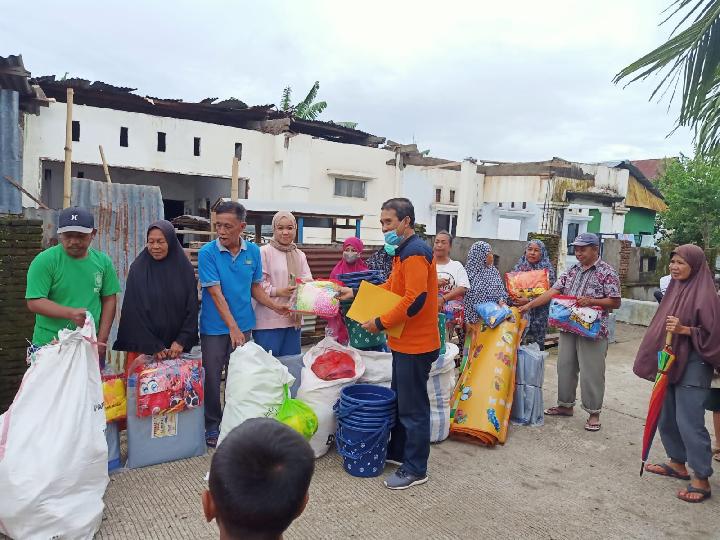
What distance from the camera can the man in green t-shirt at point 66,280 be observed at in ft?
10.0

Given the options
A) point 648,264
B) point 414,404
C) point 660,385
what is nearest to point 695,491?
point 660,385

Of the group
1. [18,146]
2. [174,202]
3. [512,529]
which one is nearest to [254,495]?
[512,529]

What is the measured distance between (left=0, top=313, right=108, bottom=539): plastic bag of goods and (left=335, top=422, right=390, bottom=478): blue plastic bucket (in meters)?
1.44

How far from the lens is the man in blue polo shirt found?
3.71 m

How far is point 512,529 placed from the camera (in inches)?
119

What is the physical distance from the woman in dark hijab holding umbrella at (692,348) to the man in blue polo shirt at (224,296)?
270 centimetres

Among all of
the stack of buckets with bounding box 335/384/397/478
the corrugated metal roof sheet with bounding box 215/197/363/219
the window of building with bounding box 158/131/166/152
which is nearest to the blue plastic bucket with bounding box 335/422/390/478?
the stack of buckets with bounding box 335/384/397/478

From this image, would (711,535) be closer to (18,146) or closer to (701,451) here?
(701,451)

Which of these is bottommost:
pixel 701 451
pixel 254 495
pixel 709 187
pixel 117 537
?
pixel 117 537

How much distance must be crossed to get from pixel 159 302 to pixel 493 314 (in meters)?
2.62

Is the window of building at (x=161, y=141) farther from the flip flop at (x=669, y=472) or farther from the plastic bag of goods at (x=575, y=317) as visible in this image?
the flip flop at (x=669, y=472)

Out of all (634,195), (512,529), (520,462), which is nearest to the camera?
(512,529)

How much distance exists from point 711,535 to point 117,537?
3.28 meters

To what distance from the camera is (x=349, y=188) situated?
19.6m
